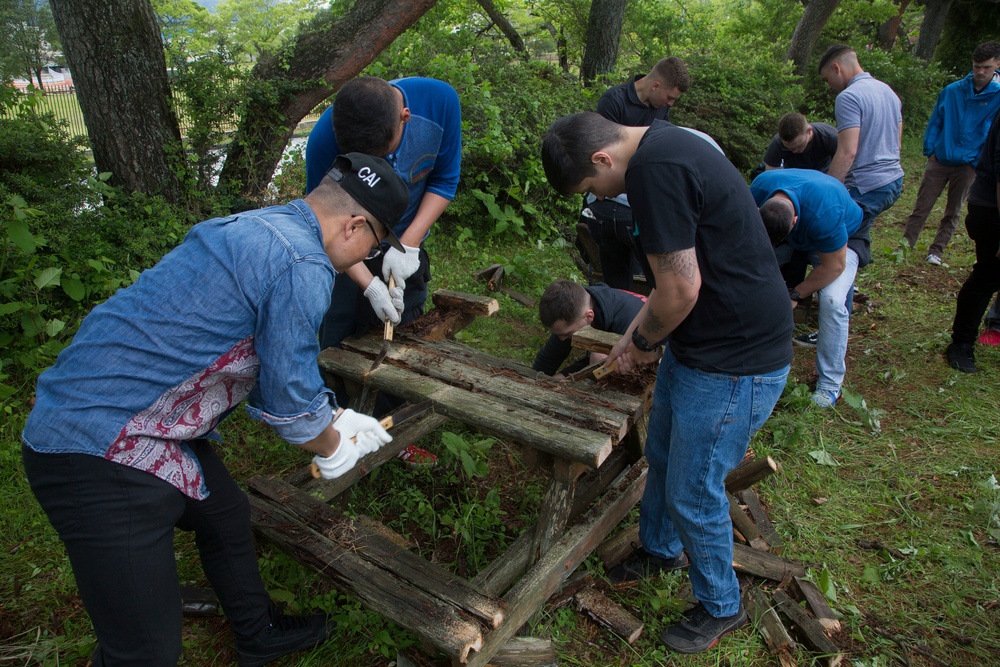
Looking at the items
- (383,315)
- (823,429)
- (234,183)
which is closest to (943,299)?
(823,429)

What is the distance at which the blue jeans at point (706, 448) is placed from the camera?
7.22ft

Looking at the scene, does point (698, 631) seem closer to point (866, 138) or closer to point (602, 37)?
point (866, 138)

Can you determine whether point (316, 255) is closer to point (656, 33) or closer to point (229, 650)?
point (229, 650)

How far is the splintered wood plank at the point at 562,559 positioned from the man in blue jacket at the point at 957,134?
5.00 meters

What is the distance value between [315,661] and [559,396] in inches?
59.3

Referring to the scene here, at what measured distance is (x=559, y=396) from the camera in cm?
283

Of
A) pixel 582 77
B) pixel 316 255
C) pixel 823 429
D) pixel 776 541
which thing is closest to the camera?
pixel 316 255

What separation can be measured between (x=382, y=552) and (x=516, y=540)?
0.65m

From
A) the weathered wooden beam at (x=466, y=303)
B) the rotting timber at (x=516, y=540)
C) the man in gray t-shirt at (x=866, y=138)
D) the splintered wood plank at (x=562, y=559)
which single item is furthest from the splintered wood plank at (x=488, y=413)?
the man in gray t-shirt at (x=866, y=138)

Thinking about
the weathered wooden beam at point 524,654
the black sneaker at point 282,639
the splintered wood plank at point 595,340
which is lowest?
the weathered wooden beam at point 524,654

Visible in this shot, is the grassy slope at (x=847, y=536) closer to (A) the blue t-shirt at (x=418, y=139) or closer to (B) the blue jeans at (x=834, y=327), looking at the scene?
(B) the blue jeans at (x=834, y=327)

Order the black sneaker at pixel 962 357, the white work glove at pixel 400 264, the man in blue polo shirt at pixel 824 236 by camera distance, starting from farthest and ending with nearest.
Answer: the black sneaker at pixel 962 357 < the man in blue polo shirt at pixel 824 236 < the white work glove at pixel 400 264

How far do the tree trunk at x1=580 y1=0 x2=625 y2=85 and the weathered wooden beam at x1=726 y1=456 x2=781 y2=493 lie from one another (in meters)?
7.47

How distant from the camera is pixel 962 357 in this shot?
182 inches
